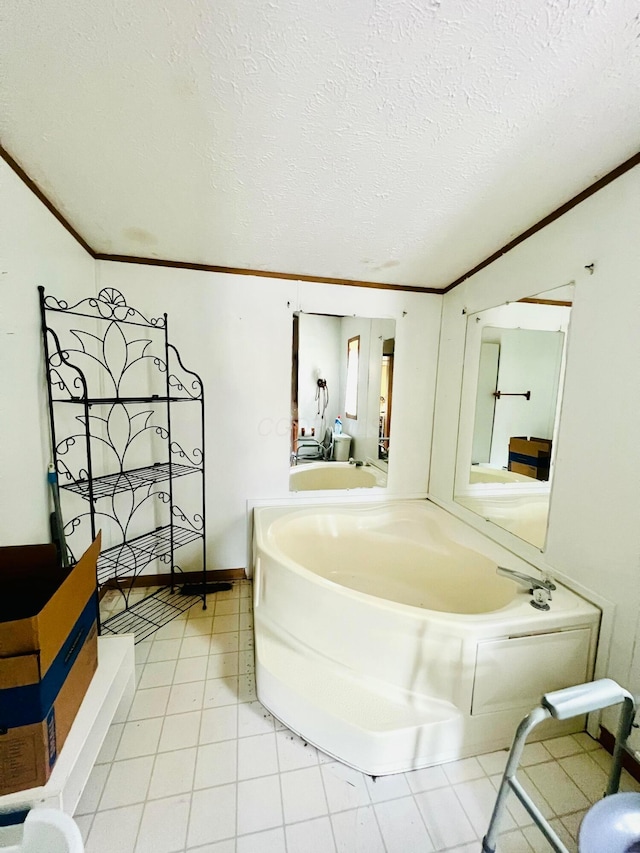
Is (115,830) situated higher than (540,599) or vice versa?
(540,599)

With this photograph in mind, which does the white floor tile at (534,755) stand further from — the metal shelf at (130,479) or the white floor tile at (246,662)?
the metal shelf at (130,479)

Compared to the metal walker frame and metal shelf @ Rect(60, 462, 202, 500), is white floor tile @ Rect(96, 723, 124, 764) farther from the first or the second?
the metal walker frame

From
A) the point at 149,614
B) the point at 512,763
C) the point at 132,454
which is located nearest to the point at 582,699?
the point at 512,763

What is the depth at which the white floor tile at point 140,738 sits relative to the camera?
1.17 metres

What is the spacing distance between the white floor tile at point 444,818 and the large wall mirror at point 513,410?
3.29 feet

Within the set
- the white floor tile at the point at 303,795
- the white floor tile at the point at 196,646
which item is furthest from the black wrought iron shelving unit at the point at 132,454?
the white floor tile at the point at 303,795

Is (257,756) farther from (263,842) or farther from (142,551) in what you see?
(142,551)

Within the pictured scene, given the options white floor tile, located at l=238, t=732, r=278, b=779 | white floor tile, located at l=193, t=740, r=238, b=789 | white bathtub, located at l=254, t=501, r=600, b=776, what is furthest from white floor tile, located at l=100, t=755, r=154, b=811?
white bathtub, located at l=254, t=501, r=600, b=776

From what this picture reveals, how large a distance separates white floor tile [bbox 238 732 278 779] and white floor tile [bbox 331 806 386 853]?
25cm

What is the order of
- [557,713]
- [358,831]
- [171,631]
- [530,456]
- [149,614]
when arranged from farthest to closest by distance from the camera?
1. [149,614]
2. [171,631]
3. [530,456]
4. [358,831]
5. [557,713]

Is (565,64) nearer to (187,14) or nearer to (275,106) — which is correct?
(275,106)

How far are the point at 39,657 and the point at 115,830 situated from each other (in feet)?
2.15

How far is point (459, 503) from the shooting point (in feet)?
7.03

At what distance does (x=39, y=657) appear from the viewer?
0.77 meters
